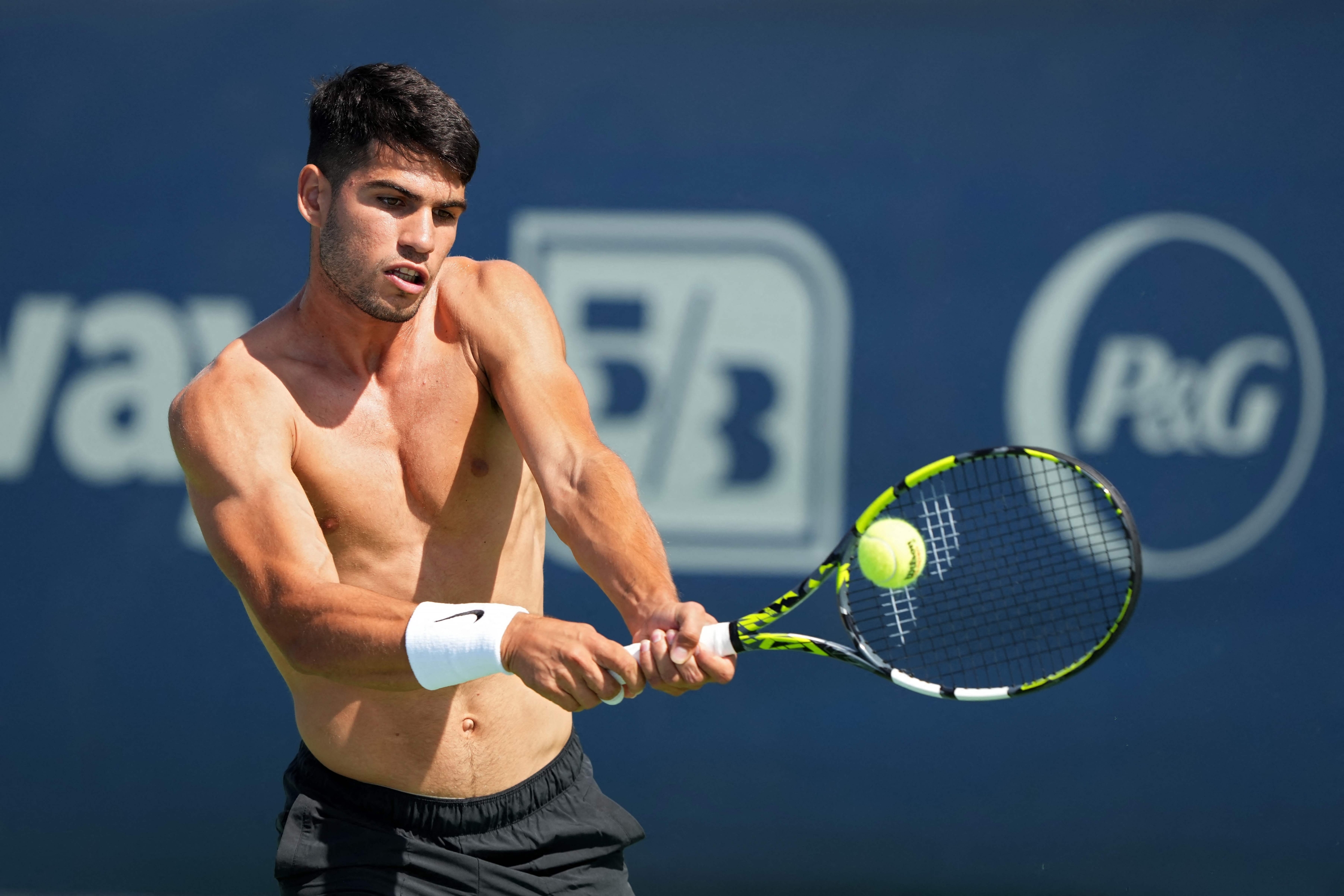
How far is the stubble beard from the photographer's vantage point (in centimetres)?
237

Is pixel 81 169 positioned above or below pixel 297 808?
above

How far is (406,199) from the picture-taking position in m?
2.34

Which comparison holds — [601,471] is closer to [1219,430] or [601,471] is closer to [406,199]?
[406,199]

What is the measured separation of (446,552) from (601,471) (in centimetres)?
36

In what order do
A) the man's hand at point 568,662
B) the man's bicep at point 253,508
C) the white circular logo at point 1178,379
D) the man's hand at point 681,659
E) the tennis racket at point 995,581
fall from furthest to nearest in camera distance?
the white circular logo at point 1178,379, the tennis racket at point 995,581, the man's bicep at point 253,508, the man's hand at point 681,659, the man's hand at point 568,662

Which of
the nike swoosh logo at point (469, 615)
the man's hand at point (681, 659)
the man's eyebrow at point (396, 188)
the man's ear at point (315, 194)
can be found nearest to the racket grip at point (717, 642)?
the man's hand at point (681, 659)

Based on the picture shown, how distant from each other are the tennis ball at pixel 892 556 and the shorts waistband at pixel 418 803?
0.77m

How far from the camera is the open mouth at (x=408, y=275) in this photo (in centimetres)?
235

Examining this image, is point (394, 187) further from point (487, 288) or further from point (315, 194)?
point (487, 288)

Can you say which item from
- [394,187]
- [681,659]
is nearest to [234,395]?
[394,187]

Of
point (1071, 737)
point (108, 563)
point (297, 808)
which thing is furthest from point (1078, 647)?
point (108, 563)

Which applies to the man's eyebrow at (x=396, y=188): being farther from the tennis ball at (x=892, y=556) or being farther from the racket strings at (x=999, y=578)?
the racket strings at (x=999, y=578)

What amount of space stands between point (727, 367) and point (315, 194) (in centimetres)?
214

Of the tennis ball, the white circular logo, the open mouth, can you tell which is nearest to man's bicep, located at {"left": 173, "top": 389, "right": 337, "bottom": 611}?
the open mouth
